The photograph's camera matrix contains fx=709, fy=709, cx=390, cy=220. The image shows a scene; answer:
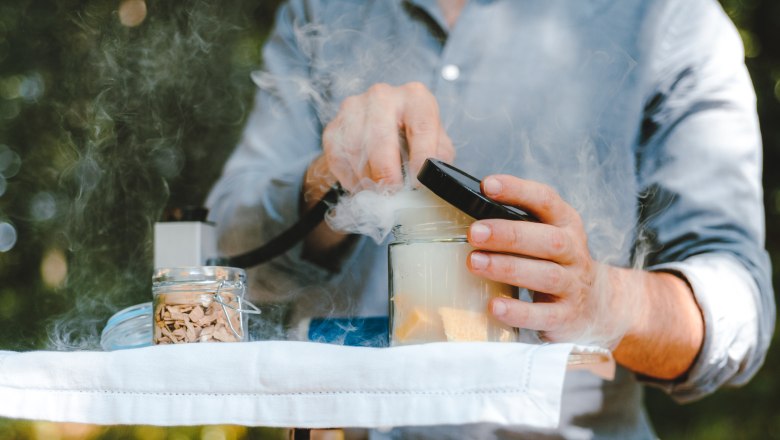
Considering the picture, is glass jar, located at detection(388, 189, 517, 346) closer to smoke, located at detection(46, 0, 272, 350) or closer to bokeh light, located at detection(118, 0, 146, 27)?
smoke, located at detection(46, 0, 272, 350)

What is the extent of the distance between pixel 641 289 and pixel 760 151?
248 millimetres

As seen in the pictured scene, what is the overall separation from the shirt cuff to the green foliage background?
2.12 feet

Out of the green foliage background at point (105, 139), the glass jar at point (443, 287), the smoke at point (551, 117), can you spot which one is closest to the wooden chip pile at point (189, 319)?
the glass jar at point (443, 287)

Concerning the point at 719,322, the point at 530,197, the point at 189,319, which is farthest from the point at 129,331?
the point at 719,322

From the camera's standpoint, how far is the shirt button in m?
0.94

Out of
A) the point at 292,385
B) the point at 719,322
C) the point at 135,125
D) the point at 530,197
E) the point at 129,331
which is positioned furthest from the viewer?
the point at 135,125

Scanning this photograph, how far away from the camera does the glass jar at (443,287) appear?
1.73ft

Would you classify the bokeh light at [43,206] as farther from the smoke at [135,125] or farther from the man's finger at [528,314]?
the man's finger at [528,314]

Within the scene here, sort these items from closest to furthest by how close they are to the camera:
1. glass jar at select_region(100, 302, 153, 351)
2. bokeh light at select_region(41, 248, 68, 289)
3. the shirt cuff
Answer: glass jar at select_region(100, 302, 153, 351), the shirt cuff, bokeh light at select_region(41, 248, 68, 289)

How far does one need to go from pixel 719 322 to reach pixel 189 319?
23.8 inches

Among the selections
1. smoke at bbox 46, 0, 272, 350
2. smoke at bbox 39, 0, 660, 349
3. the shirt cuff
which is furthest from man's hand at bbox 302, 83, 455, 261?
the shirt cuff

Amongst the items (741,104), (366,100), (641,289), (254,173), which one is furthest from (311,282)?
(741,104)

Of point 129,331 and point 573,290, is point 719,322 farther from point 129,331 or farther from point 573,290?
point 129,331

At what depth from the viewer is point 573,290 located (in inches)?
24.3
